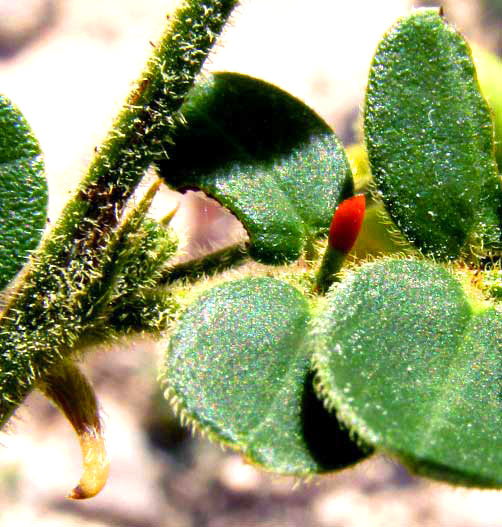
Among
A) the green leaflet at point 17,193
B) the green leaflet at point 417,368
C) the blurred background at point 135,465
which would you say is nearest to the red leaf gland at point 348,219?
the green leaflet at point 417,368

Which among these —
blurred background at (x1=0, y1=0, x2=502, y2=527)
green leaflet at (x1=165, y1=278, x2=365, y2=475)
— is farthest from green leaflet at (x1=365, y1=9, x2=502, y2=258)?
blurred background at (x1=0, y1=0, x2=502, y2=527)

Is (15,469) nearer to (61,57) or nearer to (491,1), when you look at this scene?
(61,57)

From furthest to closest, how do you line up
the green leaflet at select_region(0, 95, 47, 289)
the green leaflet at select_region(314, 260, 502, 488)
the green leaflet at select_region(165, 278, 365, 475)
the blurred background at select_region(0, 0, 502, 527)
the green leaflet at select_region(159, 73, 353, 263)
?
the blurred background at select_region(0, 0, 502, 527)
the green leaflet at select_region(159, 73, 353, 263)
the green leaflet at select_region(0, 95, 47, 289)
the green leaflet at select_region(165, 278, 365, 475)
the green leaflet at select_region(314, 260, 502, 488)

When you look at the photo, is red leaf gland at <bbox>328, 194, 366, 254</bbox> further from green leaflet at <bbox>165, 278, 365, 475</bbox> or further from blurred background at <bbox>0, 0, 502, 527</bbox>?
blurred background at <bbox>0, 0, 502, 527</bbox>

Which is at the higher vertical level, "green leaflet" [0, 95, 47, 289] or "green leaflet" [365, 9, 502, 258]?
"green leaflet" [365, 9, 502, 258]

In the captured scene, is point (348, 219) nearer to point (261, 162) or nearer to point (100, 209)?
point (261, 162)
